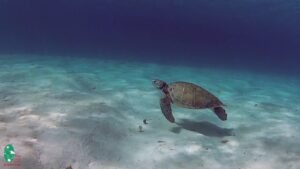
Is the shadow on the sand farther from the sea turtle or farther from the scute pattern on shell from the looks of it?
the scute pattern on shell

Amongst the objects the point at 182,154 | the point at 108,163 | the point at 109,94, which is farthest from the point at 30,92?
the point at 182,154

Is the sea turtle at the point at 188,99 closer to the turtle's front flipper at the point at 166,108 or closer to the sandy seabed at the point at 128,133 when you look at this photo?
the turtle's front flipper at the point at 166,108

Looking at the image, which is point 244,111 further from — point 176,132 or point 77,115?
point 77,115

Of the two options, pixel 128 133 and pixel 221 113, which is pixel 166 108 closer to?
pixel 128 133

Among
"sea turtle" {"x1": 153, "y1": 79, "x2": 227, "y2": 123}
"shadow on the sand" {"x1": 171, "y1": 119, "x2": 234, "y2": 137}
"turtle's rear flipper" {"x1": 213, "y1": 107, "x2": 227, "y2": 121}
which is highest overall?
"sea turtle" {"x1": 153, "y1": 79, "x2": 227, "y2": 123}

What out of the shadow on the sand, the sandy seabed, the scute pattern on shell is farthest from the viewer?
the shadow on the sand

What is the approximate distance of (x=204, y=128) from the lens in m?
7.77

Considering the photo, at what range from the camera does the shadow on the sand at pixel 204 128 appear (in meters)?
7.40

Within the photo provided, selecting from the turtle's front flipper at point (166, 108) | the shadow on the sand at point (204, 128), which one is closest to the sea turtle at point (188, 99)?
the turtle's front flipper at point (166, 108)

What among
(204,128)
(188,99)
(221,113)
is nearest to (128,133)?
(188,99)

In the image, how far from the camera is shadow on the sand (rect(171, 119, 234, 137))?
7.40 m

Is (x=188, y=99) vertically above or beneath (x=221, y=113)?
above

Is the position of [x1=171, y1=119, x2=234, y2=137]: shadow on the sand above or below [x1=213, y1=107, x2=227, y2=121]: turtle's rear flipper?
below

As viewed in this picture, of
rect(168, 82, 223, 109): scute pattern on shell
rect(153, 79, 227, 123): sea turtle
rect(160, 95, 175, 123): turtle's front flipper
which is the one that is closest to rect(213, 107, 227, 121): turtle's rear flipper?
rect(153, 79, 227, 123): sea turtle
